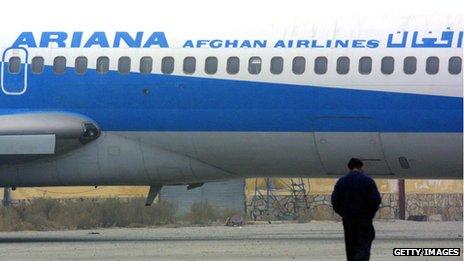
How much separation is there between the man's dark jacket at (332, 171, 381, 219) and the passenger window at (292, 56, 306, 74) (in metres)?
7.52

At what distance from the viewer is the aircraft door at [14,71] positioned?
27.6 meters

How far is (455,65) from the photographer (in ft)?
84.7

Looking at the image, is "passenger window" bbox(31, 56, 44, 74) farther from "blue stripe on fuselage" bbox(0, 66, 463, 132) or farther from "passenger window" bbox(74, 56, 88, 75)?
"passenger window" bbox(74, 56, 88, 75)

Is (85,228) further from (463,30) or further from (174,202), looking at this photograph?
(463,30)

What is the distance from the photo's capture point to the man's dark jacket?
1906 cm

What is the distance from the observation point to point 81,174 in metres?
27.9

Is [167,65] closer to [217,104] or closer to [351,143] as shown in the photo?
[217,104]

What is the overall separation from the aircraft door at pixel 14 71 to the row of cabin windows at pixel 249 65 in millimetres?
18

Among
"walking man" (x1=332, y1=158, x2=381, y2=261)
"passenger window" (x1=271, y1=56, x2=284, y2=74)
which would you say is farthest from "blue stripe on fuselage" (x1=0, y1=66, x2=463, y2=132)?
"walking man" (x1=332, y1=158, x2=381, y2=261)

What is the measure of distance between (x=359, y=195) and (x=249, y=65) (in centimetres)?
806

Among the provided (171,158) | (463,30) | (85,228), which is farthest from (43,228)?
(463,30)

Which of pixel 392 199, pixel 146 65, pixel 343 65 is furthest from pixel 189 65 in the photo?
pixel 392 199

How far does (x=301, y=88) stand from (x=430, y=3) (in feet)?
8.67

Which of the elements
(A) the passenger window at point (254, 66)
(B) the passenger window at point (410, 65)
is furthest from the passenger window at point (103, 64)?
(B) the passenger window at point (410, 65)
